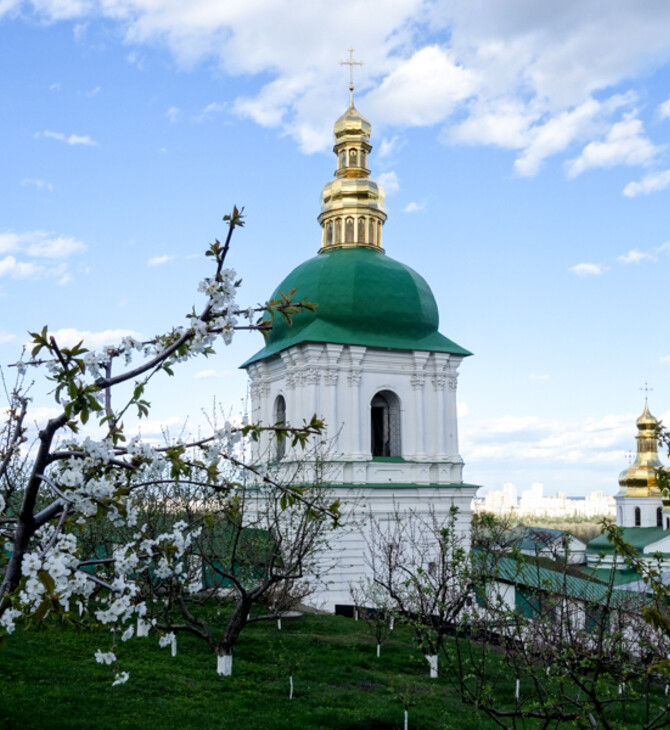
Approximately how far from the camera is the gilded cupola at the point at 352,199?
2092 centimetres

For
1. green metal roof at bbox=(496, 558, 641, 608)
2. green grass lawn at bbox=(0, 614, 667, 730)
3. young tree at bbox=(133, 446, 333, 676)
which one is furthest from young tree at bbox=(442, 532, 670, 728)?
young tree at bbox=(133, 446, 333, 676)

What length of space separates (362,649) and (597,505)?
12835 centimetres

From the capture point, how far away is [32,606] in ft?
11.4

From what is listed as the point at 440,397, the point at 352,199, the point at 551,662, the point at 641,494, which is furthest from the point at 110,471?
the point at 641,494

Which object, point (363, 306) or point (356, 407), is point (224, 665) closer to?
point (356, 407)

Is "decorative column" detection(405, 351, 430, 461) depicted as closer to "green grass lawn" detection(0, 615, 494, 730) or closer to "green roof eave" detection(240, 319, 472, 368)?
"green roof eave" detection(240, 319, 472, 368)

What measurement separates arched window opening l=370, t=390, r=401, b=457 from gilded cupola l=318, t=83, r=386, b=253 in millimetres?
4033

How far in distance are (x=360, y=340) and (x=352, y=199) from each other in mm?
4463

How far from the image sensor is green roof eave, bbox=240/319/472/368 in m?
18.6

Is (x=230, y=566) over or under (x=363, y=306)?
under

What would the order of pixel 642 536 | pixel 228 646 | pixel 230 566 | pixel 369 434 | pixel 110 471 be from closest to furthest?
pixel 110 471
pixel 228 646
pixel 230 566
pixel 369 434
pixel 642 536

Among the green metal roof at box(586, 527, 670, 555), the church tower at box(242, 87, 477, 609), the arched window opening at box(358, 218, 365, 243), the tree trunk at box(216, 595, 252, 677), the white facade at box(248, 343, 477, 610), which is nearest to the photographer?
the tree trunk at box(216, 595, 252, 677)

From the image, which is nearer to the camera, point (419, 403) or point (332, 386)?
point (332, 386)

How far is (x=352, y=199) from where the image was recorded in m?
21.1
